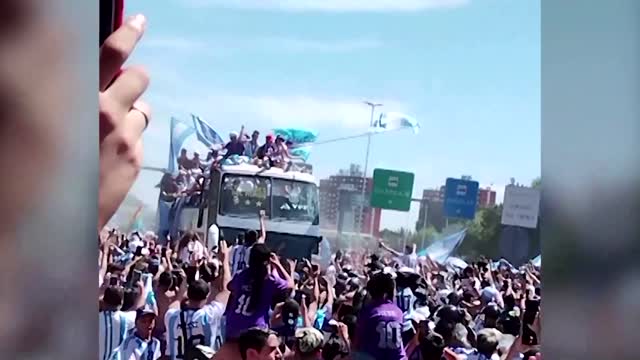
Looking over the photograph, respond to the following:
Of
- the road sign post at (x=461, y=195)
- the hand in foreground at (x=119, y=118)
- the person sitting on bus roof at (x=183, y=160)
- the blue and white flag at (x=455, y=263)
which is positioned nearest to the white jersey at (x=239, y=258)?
the person sitting on bus roof at (x=183, y=160)

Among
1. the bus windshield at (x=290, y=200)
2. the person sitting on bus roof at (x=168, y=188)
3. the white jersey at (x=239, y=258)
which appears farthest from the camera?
the bus windshield at (x=290, y=200)

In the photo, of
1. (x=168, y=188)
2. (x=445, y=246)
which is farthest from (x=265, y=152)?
(x=445, y=246)

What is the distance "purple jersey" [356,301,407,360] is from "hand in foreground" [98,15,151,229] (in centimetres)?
294

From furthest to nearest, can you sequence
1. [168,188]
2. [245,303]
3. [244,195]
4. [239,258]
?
[244,195]
[168,188]
[239,258]
[245,303]

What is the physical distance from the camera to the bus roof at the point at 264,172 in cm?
561

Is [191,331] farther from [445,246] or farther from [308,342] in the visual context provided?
[445,246]

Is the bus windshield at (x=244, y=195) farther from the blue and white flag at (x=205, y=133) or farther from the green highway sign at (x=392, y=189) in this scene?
the green highway sign at (x=392, y=189)

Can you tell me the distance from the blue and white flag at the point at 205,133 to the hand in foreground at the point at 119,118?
12.6 ft

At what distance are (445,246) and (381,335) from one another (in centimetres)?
257

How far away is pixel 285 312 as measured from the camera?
3.72 meters
